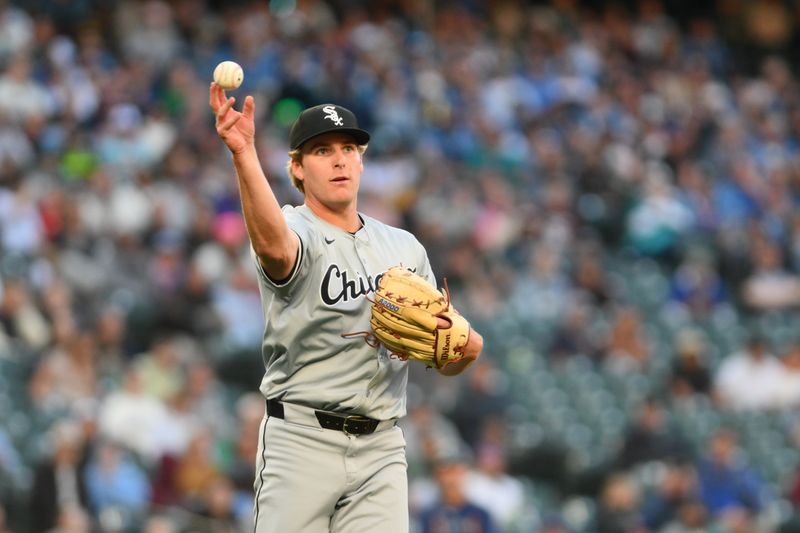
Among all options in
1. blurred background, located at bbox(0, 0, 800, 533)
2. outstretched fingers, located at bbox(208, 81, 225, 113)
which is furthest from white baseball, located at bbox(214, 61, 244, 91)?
blurred background, located at bbox(0, 0, 800, 533)

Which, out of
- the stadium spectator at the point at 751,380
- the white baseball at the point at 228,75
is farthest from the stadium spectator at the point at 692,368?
the white baseball at the point at 228,75

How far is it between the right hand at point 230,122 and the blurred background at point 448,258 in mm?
4485

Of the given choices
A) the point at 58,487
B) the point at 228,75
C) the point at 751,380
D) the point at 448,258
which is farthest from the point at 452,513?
the point at 228,75

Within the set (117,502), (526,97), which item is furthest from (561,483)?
(526,97)

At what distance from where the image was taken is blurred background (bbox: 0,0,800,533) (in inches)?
355

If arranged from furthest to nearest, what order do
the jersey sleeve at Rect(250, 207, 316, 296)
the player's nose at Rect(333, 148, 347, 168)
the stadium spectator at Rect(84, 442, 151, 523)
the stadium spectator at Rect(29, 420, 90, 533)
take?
the stadium spectator at Rect(84, 442, 151, 523) < the stadium spectator at Rect(29, 420, 90, 533) < the player's nose at Rect(333, 148, 347, 168) < the jersey sleeve at Rect(250, 207, 316, 296)

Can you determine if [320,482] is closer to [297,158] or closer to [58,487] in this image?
[297,158]

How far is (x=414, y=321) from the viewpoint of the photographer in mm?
3982

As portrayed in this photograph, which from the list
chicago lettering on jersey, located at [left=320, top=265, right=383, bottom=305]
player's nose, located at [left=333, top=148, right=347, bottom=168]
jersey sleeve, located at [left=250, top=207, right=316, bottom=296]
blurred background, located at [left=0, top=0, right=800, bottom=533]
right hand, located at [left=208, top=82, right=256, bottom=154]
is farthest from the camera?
blurred background, located at [left=0, top=0, right=800, bottom=533]

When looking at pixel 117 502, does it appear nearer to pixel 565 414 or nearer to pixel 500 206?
pixel 565 414

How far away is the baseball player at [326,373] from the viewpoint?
4004mm

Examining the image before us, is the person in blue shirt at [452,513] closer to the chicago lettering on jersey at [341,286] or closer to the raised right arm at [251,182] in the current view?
the chicago lettering on jersey at [341,286]

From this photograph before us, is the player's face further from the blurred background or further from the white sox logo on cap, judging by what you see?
the blurred background

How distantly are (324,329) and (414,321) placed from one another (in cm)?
28
